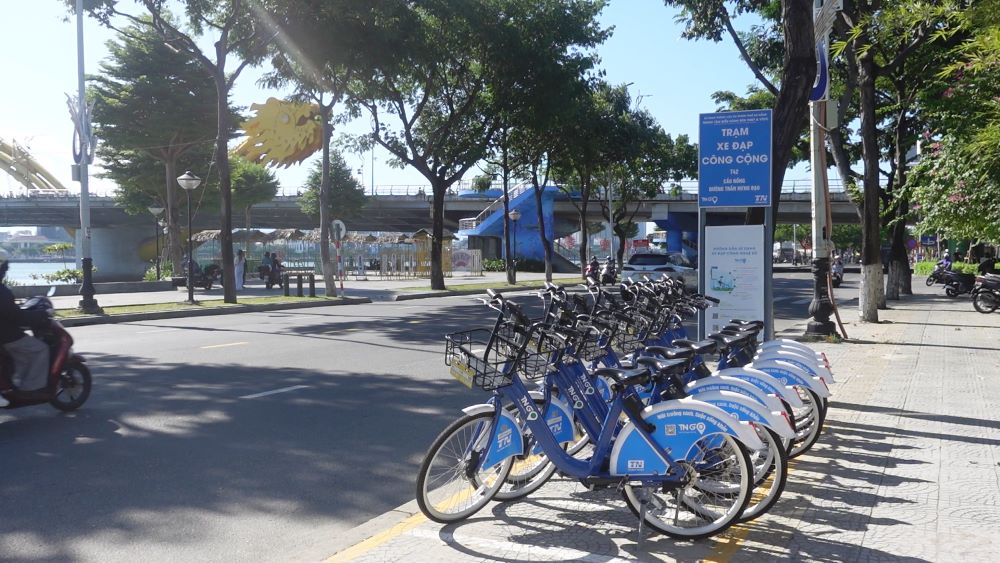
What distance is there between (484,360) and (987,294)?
21.0 meters

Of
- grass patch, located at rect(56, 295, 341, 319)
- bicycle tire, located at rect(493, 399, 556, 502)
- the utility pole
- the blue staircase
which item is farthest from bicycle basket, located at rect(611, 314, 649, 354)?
the blue staircase

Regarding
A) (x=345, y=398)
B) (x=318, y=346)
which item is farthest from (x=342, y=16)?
(x=345, y=398)

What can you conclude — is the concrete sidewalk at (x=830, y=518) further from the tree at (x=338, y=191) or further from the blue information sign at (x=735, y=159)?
the tree at (x=338, y=191)

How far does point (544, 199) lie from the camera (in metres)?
65.4

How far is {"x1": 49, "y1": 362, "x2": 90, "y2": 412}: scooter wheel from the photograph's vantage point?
26.8 ft

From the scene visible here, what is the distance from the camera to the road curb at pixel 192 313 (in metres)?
19.1

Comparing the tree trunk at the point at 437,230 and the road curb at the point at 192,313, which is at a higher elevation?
the tree trunk at the point at 437,230

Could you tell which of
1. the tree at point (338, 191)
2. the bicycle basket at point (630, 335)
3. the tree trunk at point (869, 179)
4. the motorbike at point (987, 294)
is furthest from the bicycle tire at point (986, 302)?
the tree at point (338, 191)

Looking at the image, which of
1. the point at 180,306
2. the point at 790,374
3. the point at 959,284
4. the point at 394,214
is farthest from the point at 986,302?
the point at 394,214

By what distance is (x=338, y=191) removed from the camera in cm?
6725

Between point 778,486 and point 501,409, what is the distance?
158 cm

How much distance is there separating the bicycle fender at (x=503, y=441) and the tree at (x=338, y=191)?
63470 millimetres

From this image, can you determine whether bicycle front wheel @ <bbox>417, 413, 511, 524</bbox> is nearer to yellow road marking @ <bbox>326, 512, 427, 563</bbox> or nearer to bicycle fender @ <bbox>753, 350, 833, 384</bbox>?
yellow road marking @ <bbox>326, 512, 427, 563</bbox>

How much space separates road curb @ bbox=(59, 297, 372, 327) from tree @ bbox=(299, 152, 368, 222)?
41493mm
